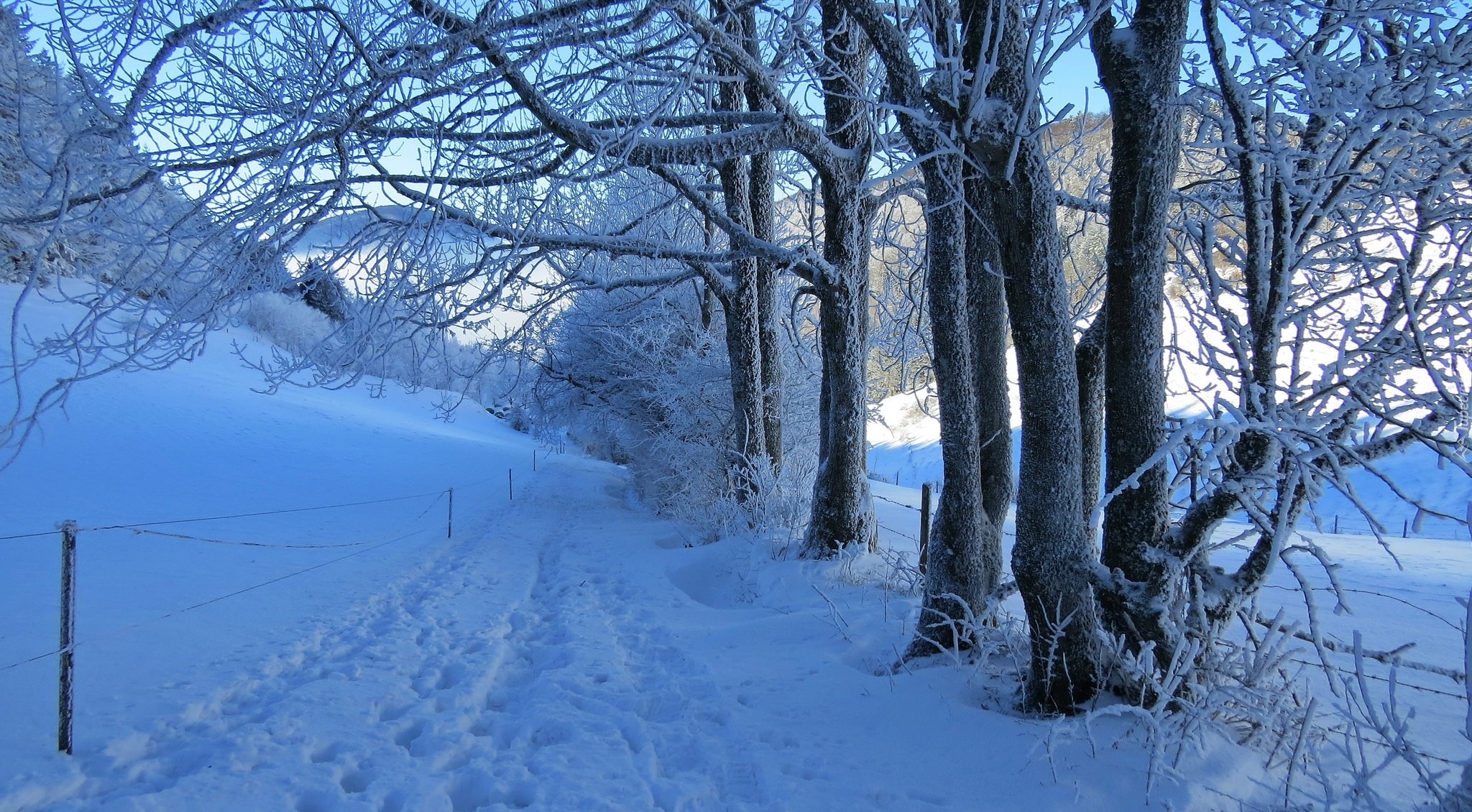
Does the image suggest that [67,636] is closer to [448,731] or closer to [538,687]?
[448,731]

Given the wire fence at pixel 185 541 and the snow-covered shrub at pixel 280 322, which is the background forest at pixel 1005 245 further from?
the snow-covered shrub at pixel 280 322

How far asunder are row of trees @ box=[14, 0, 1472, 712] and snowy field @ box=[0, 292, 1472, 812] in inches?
21.1

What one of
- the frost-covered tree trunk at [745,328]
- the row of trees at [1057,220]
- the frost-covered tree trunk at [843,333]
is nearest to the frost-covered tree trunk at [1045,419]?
the row of trees at [1057,220]

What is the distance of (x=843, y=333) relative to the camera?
6863 millimetres

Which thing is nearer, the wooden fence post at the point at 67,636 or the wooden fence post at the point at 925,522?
the wooden fence post at the point at 67,636

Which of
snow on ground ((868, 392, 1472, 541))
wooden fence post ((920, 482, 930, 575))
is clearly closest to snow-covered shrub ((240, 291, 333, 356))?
snow on ground ((868, 392, 1472, 541))

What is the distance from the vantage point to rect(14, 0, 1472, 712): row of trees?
2.89m

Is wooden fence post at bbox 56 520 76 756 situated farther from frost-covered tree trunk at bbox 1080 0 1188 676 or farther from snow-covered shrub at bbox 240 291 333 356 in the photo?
snow-covered shrub at bbox 240 291 333 356

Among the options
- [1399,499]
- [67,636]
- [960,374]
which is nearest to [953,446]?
[960,374]

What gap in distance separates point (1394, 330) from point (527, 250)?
213 inches

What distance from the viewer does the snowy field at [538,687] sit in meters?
3.11

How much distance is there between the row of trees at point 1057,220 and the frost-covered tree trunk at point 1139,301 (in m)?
0.01

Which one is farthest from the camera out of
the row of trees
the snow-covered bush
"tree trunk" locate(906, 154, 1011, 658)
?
the snow-covered bush

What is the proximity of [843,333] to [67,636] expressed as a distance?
5701 millimetres
